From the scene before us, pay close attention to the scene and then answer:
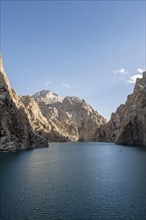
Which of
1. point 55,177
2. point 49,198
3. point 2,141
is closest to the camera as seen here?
point 49,198

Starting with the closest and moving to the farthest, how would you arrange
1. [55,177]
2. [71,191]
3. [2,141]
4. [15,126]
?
1. [71,191]
2. [55,177]
3. [2,141]
4. [15,126]

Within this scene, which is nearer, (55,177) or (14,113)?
(55,177)

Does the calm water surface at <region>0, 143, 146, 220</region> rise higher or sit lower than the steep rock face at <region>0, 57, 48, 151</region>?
lower

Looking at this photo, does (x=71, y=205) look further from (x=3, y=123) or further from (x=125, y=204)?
(x=3, y=123)

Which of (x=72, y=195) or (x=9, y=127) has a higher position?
(x=9, y=127)

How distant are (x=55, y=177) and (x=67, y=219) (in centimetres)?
2964

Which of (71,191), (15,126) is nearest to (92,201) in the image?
(71,191)

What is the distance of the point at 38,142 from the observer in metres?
191

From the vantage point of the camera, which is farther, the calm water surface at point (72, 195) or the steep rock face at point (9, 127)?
the steep rock face at point (9, 127)

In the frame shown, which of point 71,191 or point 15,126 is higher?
point 15,126

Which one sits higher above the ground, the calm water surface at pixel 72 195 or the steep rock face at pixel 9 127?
the steep rock face at pixel 9 127

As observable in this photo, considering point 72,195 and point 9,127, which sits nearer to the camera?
point 72,195

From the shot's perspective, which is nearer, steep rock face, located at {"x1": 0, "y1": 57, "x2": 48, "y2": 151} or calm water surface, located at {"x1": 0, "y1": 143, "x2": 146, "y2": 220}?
calm water surface, located at {"x1": 0, "y1": 143, "x2": 146, "y2": 220}

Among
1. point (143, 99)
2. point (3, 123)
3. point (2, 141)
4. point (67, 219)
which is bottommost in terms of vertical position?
point (67, 219)
